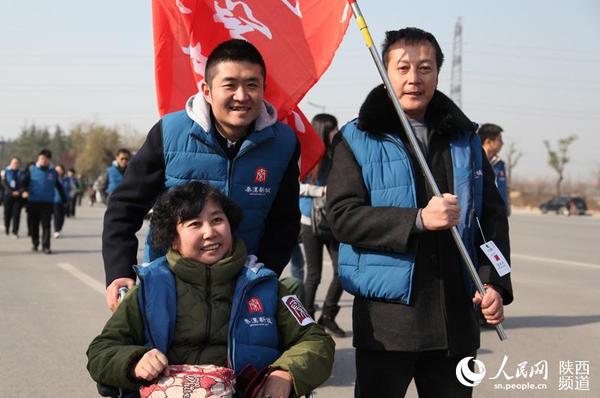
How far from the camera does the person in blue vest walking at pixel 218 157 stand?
3.40 meters

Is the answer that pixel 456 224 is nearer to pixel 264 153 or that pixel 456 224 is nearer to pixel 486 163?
pixel 486 163

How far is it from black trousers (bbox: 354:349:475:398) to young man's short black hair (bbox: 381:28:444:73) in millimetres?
1176

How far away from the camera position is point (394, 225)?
324 centimetres

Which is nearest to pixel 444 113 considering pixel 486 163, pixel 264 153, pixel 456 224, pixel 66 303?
pixel 486 163

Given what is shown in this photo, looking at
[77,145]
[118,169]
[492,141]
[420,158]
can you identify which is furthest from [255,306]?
[77,145]

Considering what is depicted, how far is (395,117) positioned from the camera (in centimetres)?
346

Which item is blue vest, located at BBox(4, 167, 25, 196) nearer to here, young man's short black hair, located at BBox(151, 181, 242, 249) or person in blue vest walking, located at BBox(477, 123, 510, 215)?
person in blue vest walking, located at BBox(477, 123, 510, 215)

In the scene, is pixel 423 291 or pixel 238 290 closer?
pixel 238 290

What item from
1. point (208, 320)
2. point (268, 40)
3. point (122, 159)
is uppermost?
point (268, 40)

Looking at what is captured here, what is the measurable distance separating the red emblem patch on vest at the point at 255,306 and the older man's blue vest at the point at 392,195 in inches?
19.0

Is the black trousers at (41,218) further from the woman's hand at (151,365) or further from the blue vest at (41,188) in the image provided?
the woman's hand at (151,365)

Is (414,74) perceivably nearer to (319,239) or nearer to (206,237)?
(206,237)

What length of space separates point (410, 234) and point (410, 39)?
80 cm

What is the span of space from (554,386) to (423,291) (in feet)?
10.1
